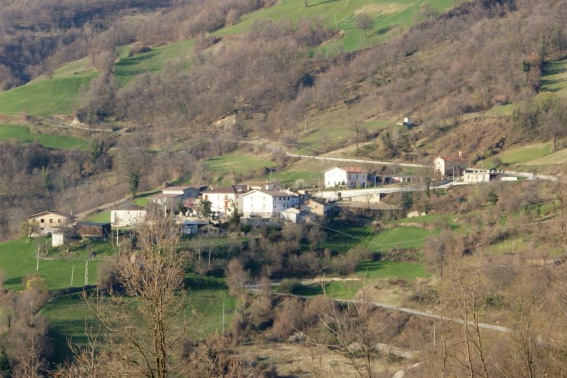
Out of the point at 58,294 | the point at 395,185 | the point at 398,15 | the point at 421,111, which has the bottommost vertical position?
the point at 58,294

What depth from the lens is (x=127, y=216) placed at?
42.3 meters

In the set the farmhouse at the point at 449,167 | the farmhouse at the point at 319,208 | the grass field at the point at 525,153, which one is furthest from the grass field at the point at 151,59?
the farmhouse at the point at 319,208

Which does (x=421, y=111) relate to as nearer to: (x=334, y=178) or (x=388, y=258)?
(x=334, y=178)

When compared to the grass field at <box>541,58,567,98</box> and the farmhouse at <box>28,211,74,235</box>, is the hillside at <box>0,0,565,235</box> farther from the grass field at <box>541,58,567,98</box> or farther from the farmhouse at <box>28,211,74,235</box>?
the farmhouse at <box>28,211,74,235</box>

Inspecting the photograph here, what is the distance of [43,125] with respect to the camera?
6781cm

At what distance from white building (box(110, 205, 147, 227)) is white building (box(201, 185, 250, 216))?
364cm

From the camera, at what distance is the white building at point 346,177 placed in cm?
4753

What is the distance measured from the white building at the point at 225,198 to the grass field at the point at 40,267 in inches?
327

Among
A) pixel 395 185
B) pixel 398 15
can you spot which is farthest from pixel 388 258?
pixel 398 15

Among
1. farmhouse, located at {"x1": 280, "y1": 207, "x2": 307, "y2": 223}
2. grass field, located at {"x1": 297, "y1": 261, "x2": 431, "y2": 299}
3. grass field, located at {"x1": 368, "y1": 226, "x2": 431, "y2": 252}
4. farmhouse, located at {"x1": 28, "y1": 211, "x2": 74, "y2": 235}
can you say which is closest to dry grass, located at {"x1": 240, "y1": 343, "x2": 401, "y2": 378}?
grass field, located at {"x1": 297, "y1": 261, "x2": 431, "y2": 299}

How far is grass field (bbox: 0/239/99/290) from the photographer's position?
114 ft

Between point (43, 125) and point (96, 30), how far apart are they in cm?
3528

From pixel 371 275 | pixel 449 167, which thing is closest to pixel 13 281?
pixel 371 275

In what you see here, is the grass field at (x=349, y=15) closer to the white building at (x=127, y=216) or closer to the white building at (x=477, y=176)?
the white building at (x=477, y=176)
